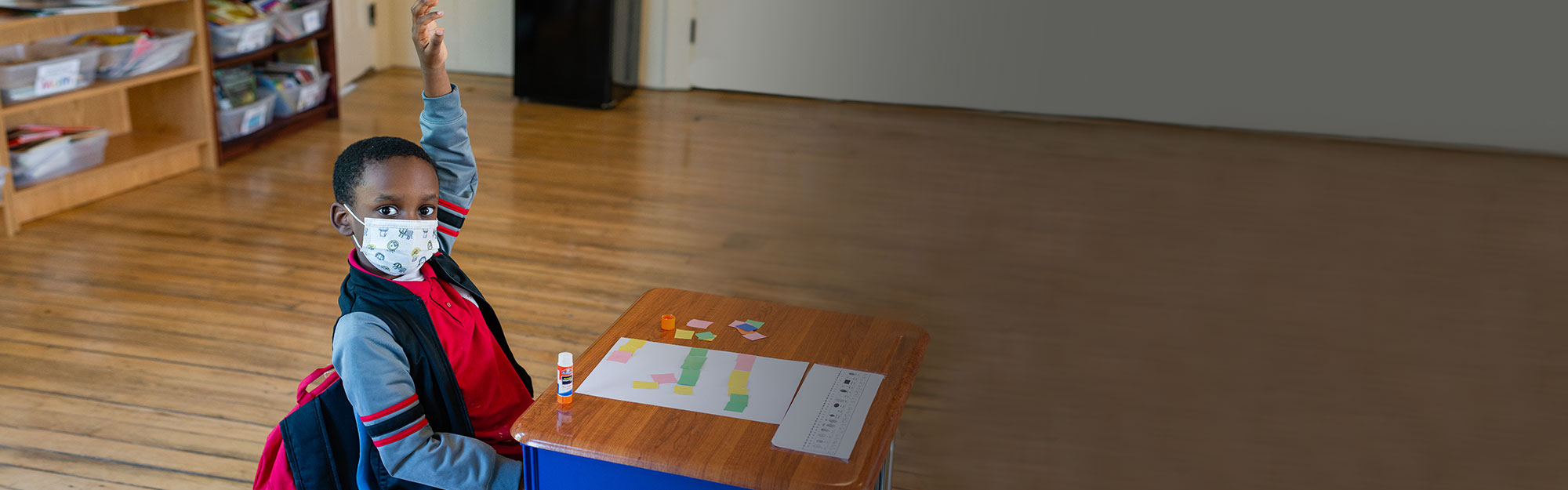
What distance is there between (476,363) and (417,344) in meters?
0.13

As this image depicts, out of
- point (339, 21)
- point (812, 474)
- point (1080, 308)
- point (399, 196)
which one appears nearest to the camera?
point (1080, 308)

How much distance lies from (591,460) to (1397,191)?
94cm

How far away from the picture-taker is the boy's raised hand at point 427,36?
2.79 feet

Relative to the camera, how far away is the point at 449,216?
1.42m

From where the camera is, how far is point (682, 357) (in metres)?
1.32

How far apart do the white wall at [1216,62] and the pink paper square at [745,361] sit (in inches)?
36.4

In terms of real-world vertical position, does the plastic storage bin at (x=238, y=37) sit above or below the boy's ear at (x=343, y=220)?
below

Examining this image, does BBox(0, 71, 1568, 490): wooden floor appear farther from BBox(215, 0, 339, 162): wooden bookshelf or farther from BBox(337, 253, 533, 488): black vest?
BBox(215, 0, 339, 162): wooden bookshelf

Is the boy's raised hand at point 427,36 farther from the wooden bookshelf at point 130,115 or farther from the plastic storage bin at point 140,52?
the plastic storage bin at point 140,52

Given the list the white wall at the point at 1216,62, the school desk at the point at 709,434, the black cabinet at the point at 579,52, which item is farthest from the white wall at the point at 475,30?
the black cabinet at the point at 579,52

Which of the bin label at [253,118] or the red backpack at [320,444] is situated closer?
the red backpack at [320,444]

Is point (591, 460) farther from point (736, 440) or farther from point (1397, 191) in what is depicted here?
point (1397, 191)

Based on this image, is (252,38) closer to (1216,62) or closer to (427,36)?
(427,36)

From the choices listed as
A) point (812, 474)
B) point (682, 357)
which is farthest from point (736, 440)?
point (682, 357)
